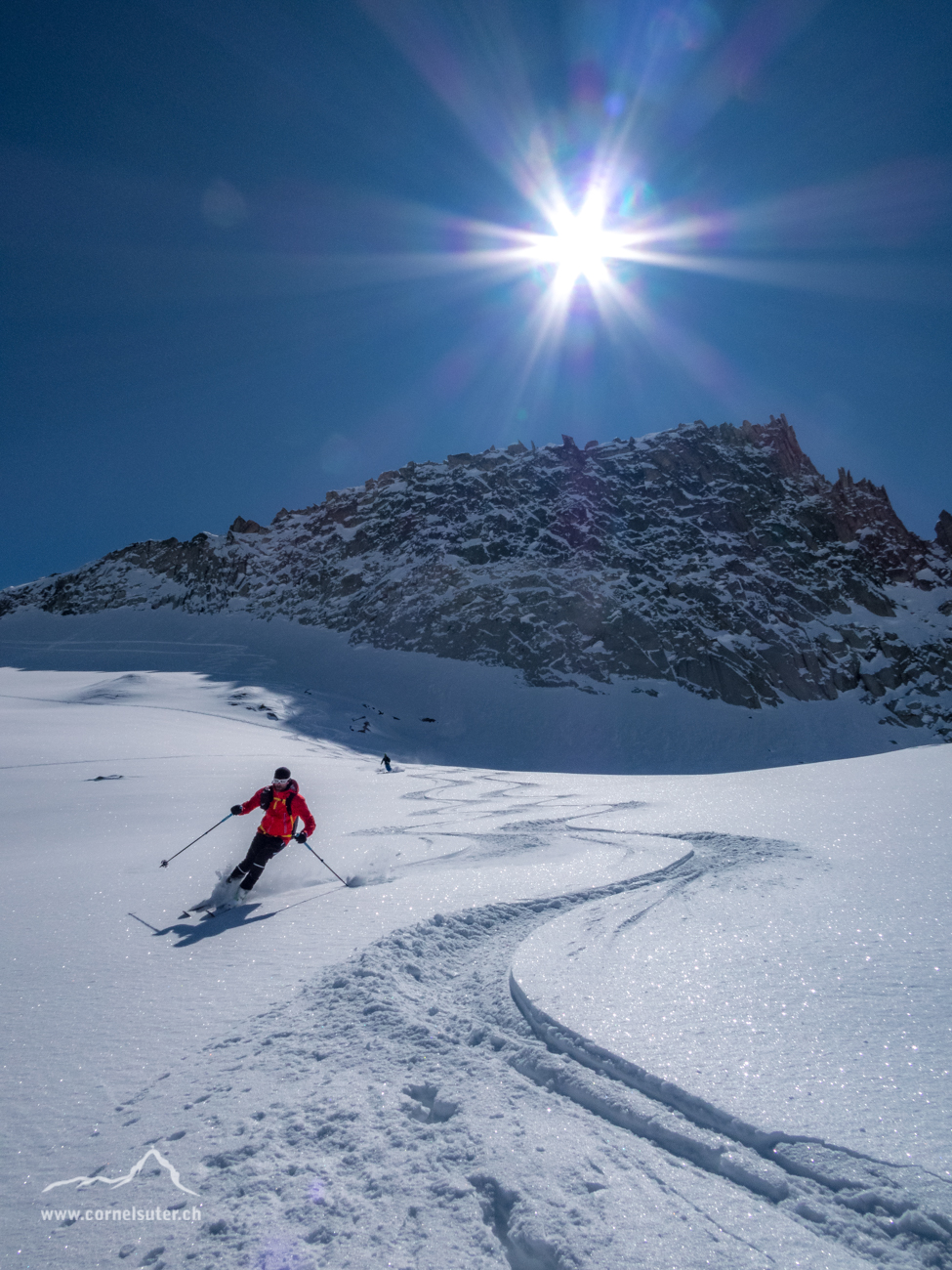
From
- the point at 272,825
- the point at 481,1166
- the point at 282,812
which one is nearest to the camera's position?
the point at 481,1166

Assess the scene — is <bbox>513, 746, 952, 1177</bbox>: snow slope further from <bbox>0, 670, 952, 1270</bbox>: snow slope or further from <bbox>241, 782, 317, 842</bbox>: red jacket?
<bbox>241, 782, 317, 842</bbox>: red jacket

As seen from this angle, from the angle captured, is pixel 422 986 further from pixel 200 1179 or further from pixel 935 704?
pixel 935 704

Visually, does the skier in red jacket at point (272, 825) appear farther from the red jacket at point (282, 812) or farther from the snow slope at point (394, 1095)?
the snow slope at point (394, 1095)

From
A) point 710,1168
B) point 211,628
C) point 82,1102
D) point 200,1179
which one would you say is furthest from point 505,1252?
point 211,628

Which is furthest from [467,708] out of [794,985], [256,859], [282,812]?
[794,985]

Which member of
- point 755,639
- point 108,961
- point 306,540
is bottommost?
point 108,961

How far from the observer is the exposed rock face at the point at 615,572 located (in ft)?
180

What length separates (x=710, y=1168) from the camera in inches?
72.5

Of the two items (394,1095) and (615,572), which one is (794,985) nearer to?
(394,1095)

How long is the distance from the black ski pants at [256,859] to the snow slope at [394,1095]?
0.22 m

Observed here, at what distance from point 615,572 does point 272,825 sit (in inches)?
2380

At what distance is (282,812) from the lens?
5812 mm

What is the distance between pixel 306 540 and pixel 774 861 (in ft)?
248

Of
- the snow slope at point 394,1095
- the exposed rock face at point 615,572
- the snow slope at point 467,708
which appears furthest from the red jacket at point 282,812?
the exposed rock face at point 615,572
